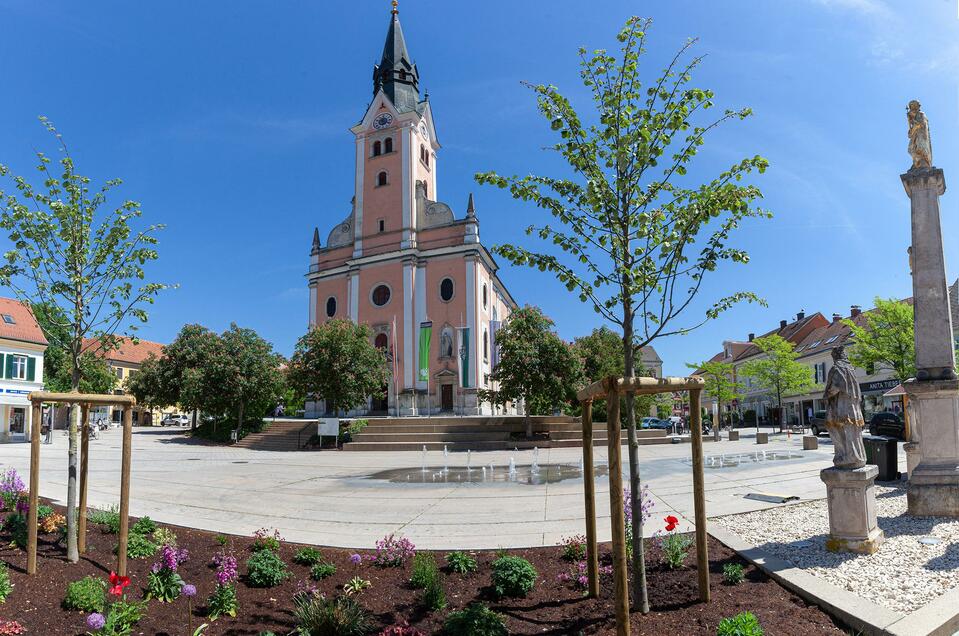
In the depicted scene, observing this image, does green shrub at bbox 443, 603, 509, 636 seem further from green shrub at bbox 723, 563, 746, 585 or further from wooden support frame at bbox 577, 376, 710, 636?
green shrub at bbox 723, 563, 746, 585

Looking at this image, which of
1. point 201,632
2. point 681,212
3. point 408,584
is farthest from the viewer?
point 408,584

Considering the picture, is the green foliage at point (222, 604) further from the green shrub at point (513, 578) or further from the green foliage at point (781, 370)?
the green foliage at point (781, 370)

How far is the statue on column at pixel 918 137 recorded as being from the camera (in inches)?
375

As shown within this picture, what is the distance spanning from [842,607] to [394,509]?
693 centimetres

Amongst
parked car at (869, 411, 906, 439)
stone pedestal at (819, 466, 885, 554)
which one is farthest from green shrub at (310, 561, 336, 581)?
parked car at (869, 411, 906, 439)

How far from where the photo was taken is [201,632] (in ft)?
14.4

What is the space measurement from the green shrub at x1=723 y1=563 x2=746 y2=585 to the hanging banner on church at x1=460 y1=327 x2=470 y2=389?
3749 cm

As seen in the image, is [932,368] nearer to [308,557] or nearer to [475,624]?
[475,624]

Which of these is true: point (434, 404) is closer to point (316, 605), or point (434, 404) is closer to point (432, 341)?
point (432, 341)

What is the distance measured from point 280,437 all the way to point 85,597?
31500 mm

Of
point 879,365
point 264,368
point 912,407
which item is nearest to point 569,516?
point 912,407

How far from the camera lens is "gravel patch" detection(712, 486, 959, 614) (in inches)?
202

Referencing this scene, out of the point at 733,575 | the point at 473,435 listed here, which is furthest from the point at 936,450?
the point at 473,435

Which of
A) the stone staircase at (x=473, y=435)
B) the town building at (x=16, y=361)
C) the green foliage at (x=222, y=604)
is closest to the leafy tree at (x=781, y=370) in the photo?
the stone staircase at (x=473, y=435)
